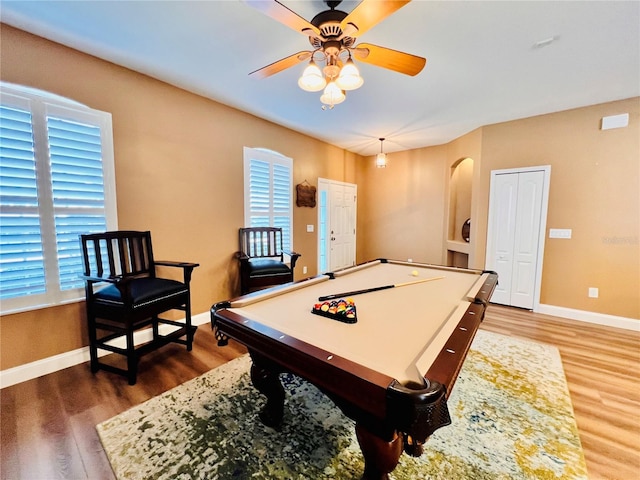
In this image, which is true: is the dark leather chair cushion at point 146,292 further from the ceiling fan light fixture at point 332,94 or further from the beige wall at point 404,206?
the beige wall at point 404,206

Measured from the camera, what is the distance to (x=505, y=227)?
3.77 metres

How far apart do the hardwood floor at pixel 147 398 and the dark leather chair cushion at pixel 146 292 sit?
599 millimetres

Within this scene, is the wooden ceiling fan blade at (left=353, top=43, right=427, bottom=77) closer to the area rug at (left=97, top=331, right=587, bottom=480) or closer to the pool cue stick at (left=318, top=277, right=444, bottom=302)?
the pool cue stick at (left=318, top=277, right=444, bottom=302)

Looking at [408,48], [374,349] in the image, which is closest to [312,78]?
[408,48]

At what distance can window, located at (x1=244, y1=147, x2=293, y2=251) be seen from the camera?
138 inches

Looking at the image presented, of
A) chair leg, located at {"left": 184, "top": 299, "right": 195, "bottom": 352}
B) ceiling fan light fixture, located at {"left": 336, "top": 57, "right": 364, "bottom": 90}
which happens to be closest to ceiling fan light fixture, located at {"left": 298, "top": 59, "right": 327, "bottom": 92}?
ceiling fan light fixture, located at {"left": 336, "top": 57, "right": 364, "bottom": 90}

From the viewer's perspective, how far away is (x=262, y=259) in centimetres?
341

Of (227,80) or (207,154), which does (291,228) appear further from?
(227,80)

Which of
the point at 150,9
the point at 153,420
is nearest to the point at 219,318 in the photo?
the point at 153,420

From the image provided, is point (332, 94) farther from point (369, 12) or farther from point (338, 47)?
point (369, 12)

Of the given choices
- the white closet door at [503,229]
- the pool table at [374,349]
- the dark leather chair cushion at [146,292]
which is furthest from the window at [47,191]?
the white closet door at [503,229]

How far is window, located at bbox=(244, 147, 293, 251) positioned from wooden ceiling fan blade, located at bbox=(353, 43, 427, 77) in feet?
7.21

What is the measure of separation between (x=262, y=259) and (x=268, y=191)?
3.34 ft

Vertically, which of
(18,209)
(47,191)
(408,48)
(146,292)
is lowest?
(146,292)
